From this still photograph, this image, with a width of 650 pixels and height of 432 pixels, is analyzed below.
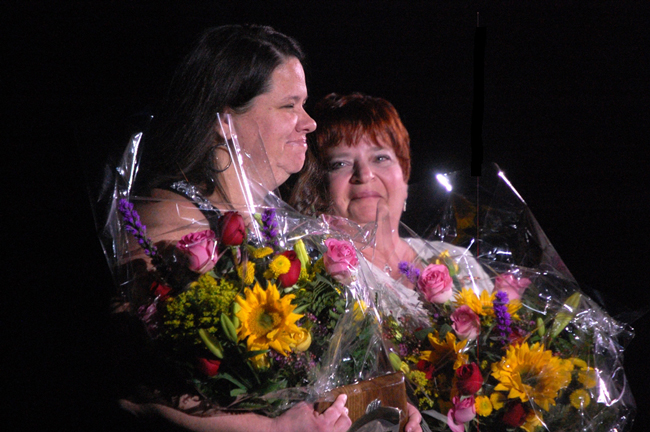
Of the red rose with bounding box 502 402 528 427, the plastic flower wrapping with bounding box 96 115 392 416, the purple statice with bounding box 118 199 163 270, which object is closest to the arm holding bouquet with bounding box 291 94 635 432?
the red rose with bounding box 502 402 528 427

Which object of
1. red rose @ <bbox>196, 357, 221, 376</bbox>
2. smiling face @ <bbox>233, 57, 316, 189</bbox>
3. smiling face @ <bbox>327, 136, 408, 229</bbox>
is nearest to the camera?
red rose @ <bbox>196, 357, 221, 376</bbox>

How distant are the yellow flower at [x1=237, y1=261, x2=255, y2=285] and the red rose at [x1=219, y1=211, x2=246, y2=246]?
0.14 feet

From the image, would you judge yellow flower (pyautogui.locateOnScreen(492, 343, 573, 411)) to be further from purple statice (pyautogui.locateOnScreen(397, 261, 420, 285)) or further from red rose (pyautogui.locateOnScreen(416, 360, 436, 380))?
purple statice (pyautogui.locateOnScreen(397, 261, 420, 285))

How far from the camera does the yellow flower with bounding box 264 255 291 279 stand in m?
0.99

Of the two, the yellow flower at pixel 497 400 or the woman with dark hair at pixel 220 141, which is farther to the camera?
the yellow flower at pixel 497 400

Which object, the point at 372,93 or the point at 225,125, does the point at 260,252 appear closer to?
the point at 225,125

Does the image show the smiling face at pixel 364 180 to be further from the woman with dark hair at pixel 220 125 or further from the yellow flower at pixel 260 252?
the yellow flower at pixel 260 252

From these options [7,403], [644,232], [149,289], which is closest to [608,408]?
[149,289]

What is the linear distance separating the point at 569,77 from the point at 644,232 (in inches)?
27.6

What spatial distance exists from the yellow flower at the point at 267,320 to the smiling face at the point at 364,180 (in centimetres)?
80

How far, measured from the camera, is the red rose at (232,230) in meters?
0.99

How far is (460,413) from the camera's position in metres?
1.15

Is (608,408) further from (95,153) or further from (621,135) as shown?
(621,135)

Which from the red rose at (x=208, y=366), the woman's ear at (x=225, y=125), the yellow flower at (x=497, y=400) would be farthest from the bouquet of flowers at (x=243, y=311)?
the yellow flower at (x=497, y=400)
